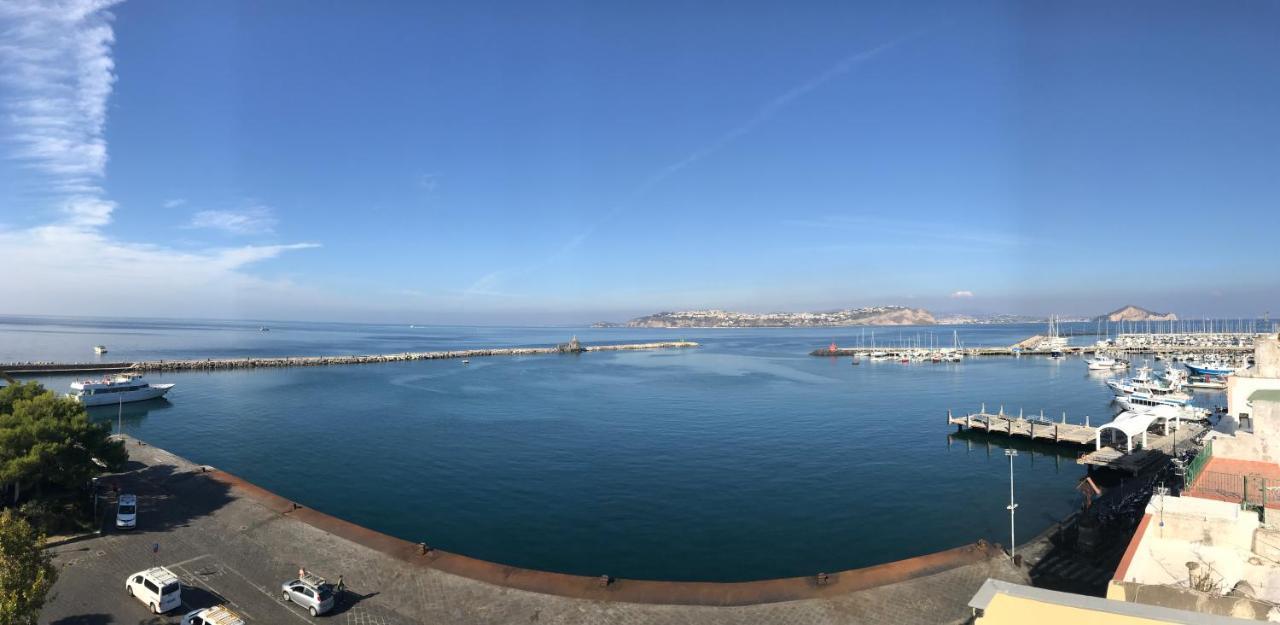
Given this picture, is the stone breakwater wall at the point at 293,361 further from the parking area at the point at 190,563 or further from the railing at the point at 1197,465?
the railing at the point at 1197,465

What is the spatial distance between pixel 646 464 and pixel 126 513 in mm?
23615

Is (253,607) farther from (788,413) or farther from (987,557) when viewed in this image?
(788,413)

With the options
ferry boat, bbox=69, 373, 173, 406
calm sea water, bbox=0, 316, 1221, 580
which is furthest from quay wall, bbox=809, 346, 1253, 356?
ferry boat, bbox=69, 373, 173, 406

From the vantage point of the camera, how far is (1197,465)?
16.1 metres

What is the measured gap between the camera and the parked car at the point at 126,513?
21547 millimetres

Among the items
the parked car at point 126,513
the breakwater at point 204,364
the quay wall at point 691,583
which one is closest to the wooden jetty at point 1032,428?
the quay wall at point 691,583

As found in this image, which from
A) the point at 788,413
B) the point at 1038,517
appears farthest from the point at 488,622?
the point at 788,413

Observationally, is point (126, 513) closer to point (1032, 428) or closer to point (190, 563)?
point (190, 563)

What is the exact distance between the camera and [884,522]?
85.1ft

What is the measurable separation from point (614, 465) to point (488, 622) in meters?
20.2

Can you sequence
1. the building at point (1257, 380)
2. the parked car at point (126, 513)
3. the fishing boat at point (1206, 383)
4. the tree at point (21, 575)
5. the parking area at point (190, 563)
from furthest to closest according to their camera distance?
the fishing boat at point (1206, 383) < the building at point (1257, 380) < the parked car at point (126, 513) < the parking area at point (190, 563) < the tree at point (21, 575)

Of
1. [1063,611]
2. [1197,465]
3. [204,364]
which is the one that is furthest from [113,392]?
[1197,465]

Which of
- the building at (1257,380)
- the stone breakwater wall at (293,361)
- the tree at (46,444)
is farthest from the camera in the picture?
the stone breakwater wall at (293,361)

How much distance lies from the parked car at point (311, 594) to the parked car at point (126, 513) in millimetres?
9595
